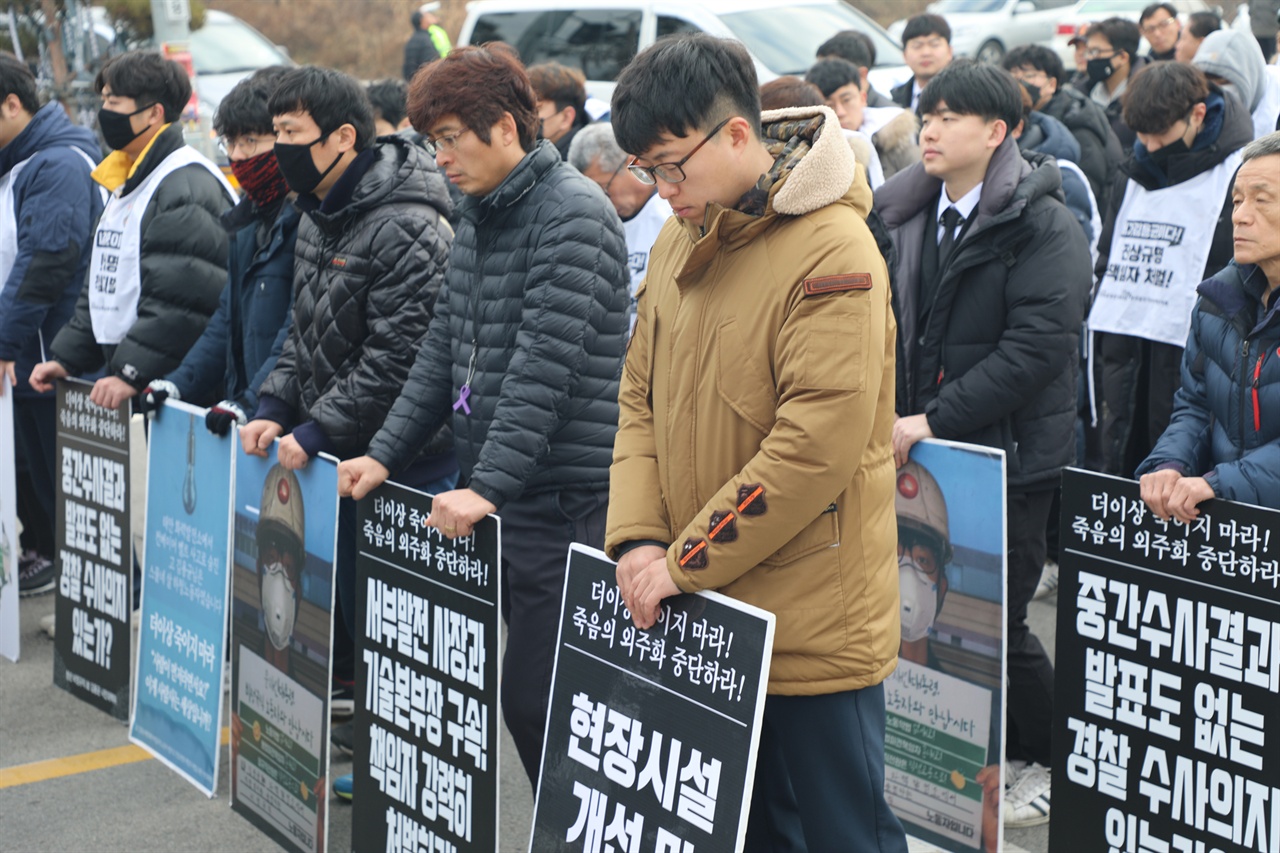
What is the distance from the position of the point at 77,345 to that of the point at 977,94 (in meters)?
3.39

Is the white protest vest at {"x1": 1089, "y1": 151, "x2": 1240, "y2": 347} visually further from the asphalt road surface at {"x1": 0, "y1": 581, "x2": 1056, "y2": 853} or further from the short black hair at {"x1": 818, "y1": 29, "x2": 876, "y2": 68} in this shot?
the short black hair at {"x1": 818, "y1": 29, "x2": 876, "y2": 68}

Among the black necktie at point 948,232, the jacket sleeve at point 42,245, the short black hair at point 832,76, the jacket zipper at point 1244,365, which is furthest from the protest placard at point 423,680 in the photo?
the short black hair at point 832,76

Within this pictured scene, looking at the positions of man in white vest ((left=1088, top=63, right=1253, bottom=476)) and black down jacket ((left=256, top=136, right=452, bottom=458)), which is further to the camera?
man in white vest ((left=1088, top=63, right=1253, bottom=476))

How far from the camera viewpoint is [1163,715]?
3.24 meters

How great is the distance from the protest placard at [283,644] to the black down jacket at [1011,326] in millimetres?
1632

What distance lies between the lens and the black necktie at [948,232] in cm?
400

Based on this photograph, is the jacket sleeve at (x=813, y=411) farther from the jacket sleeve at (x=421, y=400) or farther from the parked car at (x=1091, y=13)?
the parked car at (x=1091, y=13)

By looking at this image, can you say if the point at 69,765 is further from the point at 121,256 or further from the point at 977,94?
the point at 977,94

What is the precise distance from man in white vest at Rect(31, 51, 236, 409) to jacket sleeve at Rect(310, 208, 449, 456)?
1366 mm

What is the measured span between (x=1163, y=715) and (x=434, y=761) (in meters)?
1.69

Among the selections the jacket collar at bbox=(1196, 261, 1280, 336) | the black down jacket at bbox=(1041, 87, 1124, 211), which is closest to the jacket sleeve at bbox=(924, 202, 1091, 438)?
the jacket collar at bbox=(1196, 261, 1280, 336)

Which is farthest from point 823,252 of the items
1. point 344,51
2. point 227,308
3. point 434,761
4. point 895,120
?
point 344,51

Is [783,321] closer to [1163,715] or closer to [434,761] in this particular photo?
[1163,715]

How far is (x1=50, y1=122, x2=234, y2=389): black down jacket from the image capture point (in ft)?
16.9
